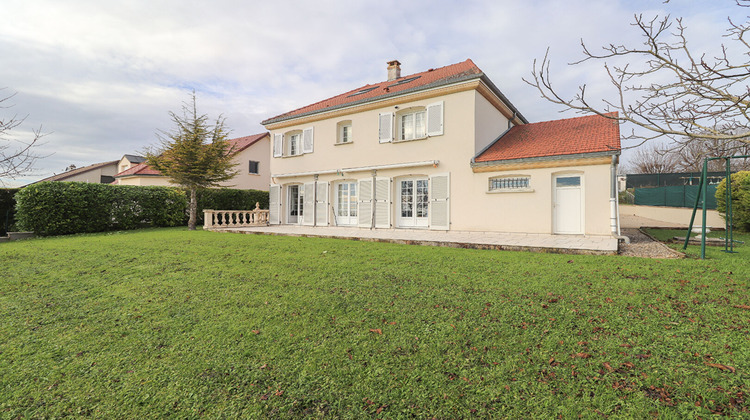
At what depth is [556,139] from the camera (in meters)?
10.8

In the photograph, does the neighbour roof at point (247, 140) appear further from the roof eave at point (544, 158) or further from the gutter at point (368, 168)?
the roof eave at point (544, 158)

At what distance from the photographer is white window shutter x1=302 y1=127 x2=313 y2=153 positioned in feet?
48.8

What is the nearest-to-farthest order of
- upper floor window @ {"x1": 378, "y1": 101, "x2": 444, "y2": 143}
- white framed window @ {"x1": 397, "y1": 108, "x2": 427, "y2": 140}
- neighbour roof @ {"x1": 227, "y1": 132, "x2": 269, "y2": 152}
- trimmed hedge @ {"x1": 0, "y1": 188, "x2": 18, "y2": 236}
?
trimmed hedge @ {"x1": 0, "y1": 188, "x2": 18, "y2": 236} → upper floor window @ {"x1": 378, "y1": 101, "x2": 444, "y2": 143} → white framed window @ {"x1": 397, "y1": 108, "x2": 427, "y2": 140} → neighbour roof @ {"x1": 227, "y1": 132, "x2": 269, "y2": 152}

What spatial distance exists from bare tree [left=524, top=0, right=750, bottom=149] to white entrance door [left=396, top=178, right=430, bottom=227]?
865cm

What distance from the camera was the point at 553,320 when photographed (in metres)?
2.96

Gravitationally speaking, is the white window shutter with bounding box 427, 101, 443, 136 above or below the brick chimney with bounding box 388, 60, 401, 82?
below

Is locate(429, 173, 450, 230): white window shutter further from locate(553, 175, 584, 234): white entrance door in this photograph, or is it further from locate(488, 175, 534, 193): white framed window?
locate(553, 175, 584, 234): white entrance door

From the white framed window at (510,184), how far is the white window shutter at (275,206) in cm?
1036

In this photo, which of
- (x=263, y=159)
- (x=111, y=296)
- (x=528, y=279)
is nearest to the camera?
(x=111, y=296)

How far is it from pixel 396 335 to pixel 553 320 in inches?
60.6

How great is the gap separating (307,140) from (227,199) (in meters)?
6.10

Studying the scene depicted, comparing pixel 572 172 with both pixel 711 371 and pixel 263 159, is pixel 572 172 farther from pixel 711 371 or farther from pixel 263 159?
pixel 263 159

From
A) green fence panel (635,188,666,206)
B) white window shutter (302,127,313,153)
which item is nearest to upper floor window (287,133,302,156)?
white window shutter (302,127,313,153)

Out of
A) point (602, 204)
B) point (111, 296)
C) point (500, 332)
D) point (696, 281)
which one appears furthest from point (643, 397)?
point (602, 204)
